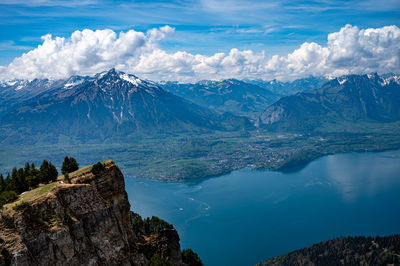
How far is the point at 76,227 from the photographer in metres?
31.9

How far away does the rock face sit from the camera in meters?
28.6

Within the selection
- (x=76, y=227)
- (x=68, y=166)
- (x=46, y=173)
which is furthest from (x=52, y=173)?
(x=76, y=227)

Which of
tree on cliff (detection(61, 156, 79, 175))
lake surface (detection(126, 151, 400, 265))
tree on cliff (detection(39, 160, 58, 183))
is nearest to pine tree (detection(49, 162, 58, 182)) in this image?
tree on cliff (detection(39, 160, 58, 183))

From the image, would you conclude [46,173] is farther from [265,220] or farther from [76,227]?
[265,220]

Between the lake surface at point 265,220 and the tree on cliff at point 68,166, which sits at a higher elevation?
the tree on cliff at point 68,166

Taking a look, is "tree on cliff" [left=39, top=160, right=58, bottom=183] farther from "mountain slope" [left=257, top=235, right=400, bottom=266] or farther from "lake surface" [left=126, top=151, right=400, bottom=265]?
"lake surface" [left=126, top=151, right=400, bottom=265]

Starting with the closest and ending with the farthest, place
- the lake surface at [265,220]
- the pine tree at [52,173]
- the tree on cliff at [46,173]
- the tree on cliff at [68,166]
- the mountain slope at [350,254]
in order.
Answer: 1. the tree on cliff at [46,173]
2. the pine tree at [52,173]
3. the tree on cliff at [68,166]
4. the mountain slope at [350,254]
5. the lake surface at [265,220]

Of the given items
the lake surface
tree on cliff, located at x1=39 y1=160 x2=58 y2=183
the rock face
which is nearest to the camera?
the rock face

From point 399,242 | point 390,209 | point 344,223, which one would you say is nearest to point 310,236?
point 344,223

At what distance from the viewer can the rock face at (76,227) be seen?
28625mm

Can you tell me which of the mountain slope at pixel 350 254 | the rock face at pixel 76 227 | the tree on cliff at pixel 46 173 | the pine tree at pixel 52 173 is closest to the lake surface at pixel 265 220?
the mountain slope at pixel 350 254

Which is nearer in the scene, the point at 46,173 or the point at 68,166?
the point at 46,173

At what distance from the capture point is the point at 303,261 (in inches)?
4432

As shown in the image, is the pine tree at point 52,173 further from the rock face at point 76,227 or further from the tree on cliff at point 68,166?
the rock face at point 76,227
